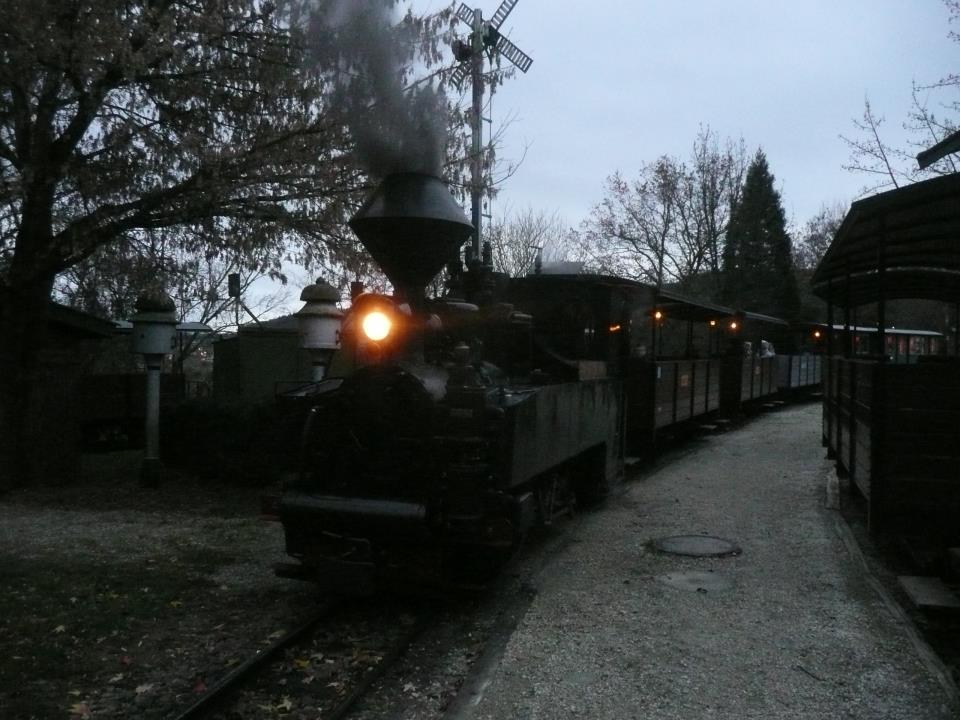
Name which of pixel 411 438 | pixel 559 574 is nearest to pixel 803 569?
pixel 559 574

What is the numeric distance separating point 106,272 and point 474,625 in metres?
8.56

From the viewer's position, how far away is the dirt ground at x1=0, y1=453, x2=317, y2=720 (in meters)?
4.48

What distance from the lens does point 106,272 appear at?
11.6 metres

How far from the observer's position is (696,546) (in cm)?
745

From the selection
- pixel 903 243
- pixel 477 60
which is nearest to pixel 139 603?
pixel 903 243

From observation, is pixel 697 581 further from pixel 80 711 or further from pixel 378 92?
pixel 378 92

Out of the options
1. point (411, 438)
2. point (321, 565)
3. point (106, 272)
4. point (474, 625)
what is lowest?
point (474, 625)

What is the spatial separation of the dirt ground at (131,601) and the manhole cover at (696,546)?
10.4 feet

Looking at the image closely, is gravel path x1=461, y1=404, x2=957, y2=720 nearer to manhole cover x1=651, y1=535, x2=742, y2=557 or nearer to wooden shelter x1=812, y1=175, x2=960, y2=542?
manhole cover x1=651, y1=535, x2=742, y2=557

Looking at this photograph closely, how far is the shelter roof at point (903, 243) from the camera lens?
5336mm

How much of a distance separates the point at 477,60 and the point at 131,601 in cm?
908

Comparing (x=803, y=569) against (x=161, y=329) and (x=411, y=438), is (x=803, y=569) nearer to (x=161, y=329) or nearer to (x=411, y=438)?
(x=411, y=438)

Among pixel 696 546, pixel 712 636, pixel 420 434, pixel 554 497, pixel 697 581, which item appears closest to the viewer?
pixel 712 636

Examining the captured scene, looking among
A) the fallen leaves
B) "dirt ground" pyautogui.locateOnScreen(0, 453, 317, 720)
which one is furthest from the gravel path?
the fallen leaves
